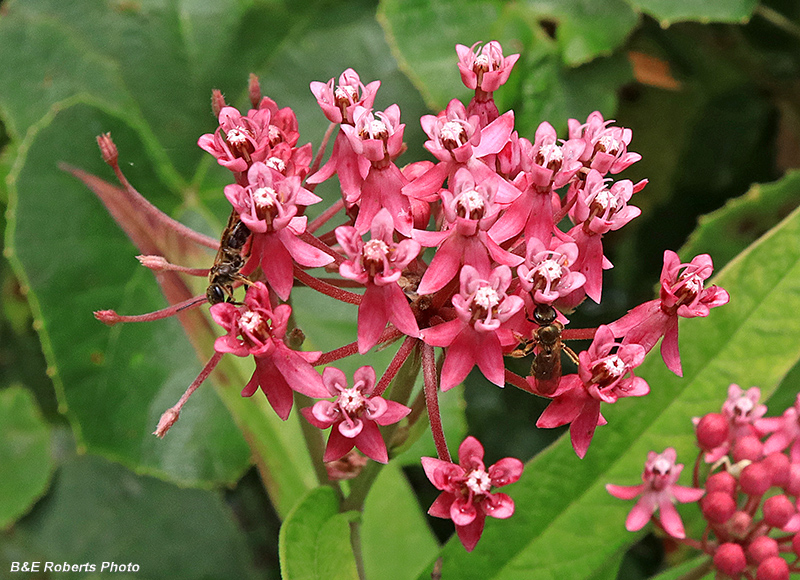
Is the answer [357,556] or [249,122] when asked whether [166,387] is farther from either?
[249,122]

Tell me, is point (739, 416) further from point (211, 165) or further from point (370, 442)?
point (211, 165)

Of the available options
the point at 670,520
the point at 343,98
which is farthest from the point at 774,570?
the point at 343,98

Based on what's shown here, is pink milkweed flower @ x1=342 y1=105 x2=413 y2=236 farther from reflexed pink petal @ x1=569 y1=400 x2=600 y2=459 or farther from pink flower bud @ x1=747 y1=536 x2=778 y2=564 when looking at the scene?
pink flower bud @ x1=747 y1=536 x2=778 y2=564

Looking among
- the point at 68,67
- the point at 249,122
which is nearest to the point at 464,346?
the point at 249,122

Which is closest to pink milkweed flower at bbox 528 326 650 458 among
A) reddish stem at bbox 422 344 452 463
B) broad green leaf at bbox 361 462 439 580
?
reddish stem at bbox 422 344 452 463

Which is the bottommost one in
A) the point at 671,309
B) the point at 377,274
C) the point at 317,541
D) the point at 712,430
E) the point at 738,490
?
the point at 738,490

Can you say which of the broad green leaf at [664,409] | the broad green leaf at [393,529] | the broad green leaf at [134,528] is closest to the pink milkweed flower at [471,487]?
the broad green leaf at [664,409]

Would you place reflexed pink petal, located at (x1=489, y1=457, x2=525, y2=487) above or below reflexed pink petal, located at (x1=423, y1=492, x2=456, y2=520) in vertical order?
above
